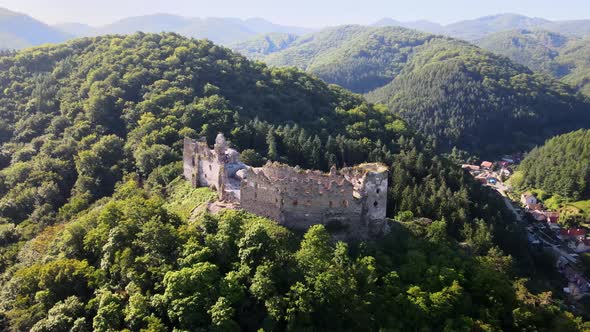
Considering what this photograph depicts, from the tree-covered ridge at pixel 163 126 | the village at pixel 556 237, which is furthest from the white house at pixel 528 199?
the tree-covered ridge at pixel 163 126

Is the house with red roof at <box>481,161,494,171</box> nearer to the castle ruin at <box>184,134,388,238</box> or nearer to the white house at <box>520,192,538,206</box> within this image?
the white house at <box>520,192,538,206</box>

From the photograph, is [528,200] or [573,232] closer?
[573,232]

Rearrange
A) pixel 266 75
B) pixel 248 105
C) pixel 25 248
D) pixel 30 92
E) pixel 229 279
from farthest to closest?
pixel 266 75 < pixel 248 105 < pixel 30 92 < pixel 25 248 < pixel 229 279

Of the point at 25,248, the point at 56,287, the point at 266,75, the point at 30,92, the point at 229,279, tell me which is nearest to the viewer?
the point at 229,279

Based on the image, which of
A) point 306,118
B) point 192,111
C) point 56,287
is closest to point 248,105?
point 306,118

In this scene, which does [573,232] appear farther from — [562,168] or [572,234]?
[562,168]

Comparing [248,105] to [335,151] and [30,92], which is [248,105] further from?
[30,92]

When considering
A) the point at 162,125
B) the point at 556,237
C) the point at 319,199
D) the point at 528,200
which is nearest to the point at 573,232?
the point at 556,237
